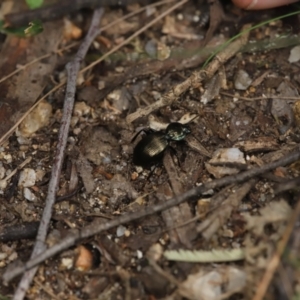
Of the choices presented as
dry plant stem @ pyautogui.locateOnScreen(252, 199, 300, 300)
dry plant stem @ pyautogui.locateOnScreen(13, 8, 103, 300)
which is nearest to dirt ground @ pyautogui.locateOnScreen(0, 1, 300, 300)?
dry plant stem @ pyautogui.locateOnScreen(252, 199, 300, 300)

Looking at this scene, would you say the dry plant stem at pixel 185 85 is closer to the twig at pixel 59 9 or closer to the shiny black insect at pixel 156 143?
the shiny black insect at pixel 156 143

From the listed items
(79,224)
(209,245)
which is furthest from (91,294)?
(209,245)

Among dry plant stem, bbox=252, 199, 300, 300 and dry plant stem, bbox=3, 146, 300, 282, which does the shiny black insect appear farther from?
dry plant stem, bbox=252, 199, 300, 300

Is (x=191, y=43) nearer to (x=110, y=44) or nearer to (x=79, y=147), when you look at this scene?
(x=110, y=44)

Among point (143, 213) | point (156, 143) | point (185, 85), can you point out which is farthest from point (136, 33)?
point (143, 213)

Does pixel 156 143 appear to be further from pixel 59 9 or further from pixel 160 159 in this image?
pixel 59 9

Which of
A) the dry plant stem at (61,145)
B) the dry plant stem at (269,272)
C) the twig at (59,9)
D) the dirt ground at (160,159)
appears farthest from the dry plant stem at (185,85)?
the dry plant stem at (269,272)

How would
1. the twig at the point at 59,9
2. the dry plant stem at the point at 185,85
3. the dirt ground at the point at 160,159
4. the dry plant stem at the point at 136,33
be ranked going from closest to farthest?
the dirt ground at the point at 160,159 < the dry plant stem at the point at 185,85 < the dry plant stem at the point at 136,33 < the twig at the point at 59,9
